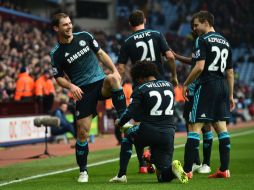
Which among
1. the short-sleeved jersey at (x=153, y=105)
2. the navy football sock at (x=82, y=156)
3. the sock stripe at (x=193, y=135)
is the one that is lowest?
the navy football sock at (x=82, y=156)

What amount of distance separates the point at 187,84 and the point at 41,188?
2376 millimetres

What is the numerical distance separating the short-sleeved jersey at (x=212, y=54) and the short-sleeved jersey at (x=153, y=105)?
0.80 m

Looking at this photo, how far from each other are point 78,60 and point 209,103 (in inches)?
74.0

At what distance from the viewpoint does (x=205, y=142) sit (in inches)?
488

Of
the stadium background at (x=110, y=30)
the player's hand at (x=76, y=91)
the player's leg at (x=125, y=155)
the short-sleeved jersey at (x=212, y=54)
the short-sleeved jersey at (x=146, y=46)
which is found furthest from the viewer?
the stadium background at (x=110, y=30)

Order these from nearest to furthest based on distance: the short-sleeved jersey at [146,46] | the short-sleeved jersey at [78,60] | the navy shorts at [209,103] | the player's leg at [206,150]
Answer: the navy shorts at [209,103], the short-sleeved jersey at [78,60], the short-sleeved jersey at [146,46], the player's leg at [206,150]

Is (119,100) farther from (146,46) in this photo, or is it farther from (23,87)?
(23,87)

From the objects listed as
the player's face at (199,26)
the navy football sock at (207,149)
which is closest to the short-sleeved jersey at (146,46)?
the player's face at (199,26)

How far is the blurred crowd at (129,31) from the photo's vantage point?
2725 centimetres

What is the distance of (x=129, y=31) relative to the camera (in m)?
46.4

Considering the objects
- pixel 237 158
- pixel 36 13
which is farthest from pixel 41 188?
pixel 36 13

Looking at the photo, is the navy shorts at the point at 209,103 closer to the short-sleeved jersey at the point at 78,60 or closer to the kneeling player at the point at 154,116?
the kneeling player at the point at 154,116

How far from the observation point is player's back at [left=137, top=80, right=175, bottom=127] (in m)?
10.4

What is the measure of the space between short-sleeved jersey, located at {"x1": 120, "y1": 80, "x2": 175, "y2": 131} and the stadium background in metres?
13.4
